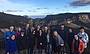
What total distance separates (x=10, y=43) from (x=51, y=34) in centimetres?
188

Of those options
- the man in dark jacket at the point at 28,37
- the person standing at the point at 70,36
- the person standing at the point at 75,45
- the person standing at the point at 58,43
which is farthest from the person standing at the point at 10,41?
the person standing at the point at 75,45

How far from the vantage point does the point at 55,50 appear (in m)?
15.3

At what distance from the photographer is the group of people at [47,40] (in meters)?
14.1

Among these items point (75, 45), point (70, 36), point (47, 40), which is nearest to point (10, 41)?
point (47, 40)

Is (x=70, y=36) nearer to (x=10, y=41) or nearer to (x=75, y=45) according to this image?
(x=75, y=45)

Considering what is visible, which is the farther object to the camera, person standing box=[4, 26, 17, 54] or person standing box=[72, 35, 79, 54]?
person standing box=[4, 26, 17, 54]

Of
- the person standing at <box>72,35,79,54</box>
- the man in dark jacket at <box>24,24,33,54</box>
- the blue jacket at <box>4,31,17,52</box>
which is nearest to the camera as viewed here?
the person standing at <box>72,35,79,54</box>

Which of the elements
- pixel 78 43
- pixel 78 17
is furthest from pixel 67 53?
pixel 78 17

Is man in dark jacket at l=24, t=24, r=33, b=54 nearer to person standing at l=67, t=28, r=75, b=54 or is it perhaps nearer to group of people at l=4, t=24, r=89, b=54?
group of people at l=4, t=24, r=89, b=54

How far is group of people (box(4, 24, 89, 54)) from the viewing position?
14141 millimetres

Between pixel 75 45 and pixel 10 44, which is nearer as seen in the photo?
pixel 75 45

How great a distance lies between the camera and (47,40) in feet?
51.0

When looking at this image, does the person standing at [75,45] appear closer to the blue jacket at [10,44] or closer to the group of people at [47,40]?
the group of people at [47,40]

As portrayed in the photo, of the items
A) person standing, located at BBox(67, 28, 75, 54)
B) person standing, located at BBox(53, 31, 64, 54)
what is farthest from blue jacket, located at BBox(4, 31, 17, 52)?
person standing, located at BBox(67, 28, 75, 54)
